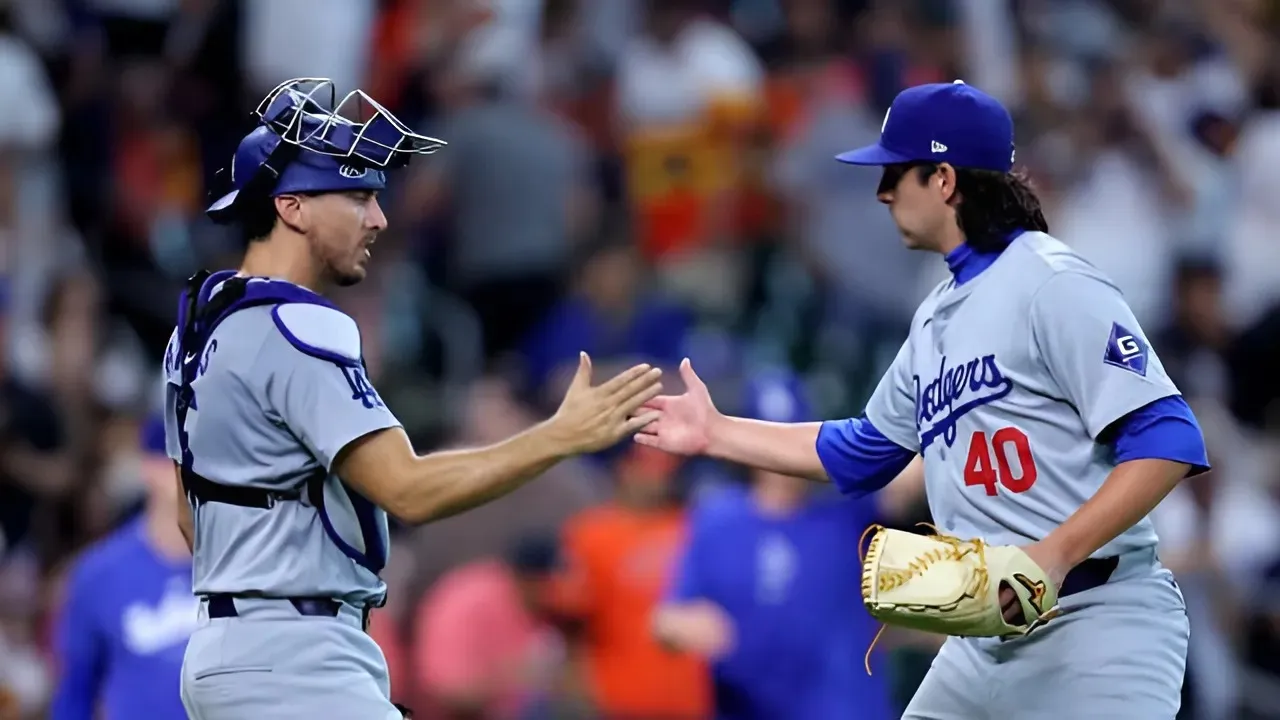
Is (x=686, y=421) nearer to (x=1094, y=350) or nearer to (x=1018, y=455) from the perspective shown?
(x=1018, y=455)

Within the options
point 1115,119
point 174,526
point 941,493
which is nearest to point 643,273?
point 1115,119

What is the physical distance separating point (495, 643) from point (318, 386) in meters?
4.59

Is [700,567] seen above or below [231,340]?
below

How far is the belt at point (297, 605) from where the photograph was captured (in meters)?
4.95

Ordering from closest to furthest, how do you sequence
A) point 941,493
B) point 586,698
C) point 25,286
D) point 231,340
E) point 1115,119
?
point 231,340 < point 941,493 < point 586,698 < point 25,286 < point 1115,119

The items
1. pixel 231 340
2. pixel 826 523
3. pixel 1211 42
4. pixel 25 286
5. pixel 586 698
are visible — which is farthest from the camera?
pixel 1211 42

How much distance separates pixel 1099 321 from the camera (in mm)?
4996

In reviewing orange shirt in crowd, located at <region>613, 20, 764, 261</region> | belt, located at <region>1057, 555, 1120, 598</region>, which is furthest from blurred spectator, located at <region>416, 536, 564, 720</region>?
belt, located at <region>1057, 555, 1120, 598</region>

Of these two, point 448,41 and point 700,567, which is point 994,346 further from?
point 448,41

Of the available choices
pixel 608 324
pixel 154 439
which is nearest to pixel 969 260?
pixel 154 439

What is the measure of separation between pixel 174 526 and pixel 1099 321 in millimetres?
4050

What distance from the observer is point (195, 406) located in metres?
5.02

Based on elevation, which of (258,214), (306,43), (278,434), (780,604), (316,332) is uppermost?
(258,214)

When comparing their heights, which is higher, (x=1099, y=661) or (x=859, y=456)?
(x=859, y=456)
